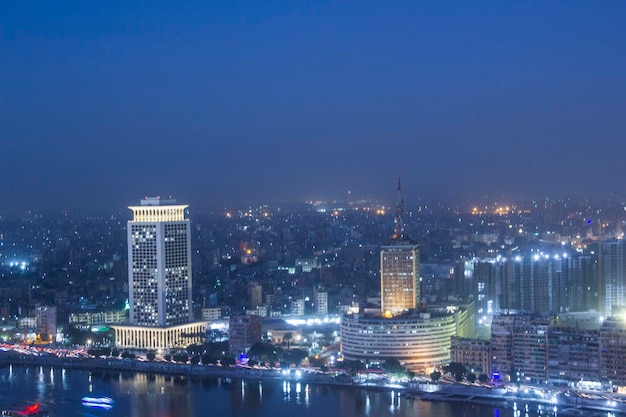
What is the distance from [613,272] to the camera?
17281 millimetres

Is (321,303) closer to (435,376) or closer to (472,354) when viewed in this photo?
(472,354)

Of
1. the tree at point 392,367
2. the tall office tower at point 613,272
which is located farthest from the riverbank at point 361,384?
the tall office tower at point 613,272

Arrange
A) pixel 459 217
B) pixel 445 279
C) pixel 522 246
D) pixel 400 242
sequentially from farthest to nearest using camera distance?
pixel 459 217 < pixel 522 246 < pixel 445 279 < pixel 400 242

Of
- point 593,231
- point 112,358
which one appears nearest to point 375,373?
point 112,358

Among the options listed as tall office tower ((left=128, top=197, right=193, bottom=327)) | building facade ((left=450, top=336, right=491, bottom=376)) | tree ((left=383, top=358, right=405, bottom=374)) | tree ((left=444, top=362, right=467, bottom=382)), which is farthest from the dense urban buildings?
tree ((left=383, top=358, right=405, bottom=374))

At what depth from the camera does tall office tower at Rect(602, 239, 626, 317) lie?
17000 mm

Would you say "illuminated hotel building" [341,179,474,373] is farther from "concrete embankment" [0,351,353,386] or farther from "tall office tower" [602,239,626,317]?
"tall office tower" [602,239,626,317]

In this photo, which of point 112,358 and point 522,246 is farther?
point 522,246

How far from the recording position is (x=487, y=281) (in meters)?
17.9

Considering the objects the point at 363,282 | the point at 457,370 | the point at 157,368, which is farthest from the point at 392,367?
the point at 363,282

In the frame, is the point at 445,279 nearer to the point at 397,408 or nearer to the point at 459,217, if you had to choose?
the point at 459,217

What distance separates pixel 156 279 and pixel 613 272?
7.79 m

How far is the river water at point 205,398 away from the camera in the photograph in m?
11.3

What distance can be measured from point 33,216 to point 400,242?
1329 cm
